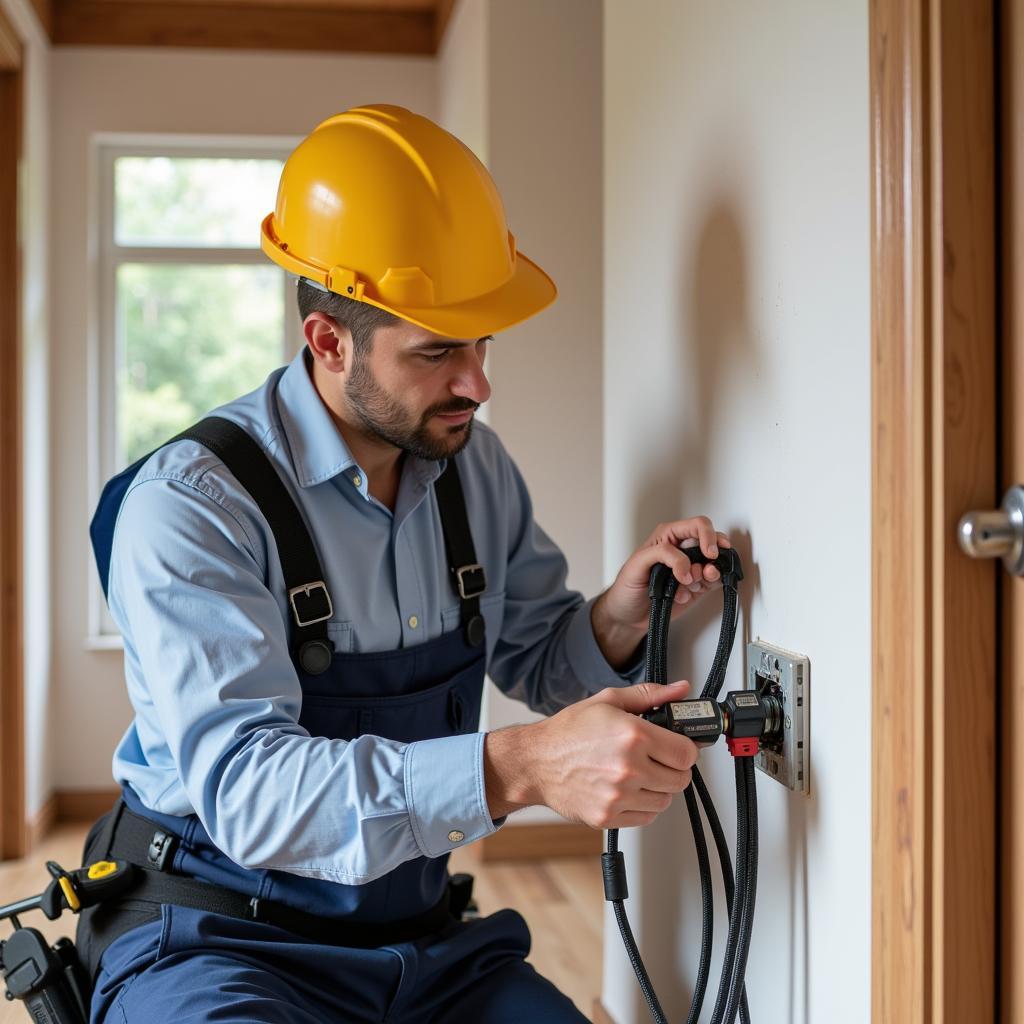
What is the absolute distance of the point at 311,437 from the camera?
1515 mm

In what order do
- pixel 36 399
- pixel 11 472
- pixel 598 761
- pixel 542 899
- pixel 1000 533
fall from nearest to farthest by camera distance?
pixel 1000 533 → pixel 598 761 → pixel 542 899 → pixel 11 472 → pixel 36 399

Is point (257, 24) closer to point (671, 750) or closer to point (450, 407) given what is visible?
point (450, 407)

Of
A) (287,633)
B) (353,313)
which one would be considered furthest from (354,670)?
(353,313)

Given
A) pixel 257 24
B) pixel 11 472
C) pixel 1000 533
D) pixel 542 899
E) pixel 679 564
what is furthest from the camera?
pixel 257 24

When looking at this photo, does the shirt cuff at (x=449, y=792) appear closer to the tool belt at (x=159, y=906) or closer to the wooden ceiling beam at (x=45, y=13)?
the tool belt at (x=159, y=906)

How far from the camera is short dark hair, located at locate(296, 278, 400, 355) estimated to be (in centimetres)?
146

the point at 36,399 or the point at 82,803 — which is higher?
the point at 36,399

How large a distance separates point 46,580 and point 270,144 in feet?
5.74

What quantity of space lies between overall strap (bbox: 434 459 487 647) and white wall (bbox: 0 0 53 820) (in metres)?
2.38

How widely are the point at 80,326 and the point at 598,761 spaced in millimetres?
3487

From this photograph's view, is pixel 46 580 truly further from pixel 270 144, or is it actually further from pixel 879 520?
pixel 879 520

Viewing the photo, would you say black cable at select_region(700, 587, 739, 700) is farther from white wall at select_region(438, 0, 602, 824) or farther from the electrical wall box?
white wall at select_region(438, 0, 602, 824)

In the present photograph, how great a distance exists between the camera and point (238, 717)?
1262mm

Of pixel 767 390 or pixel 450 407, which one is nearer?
pixel 767 390
